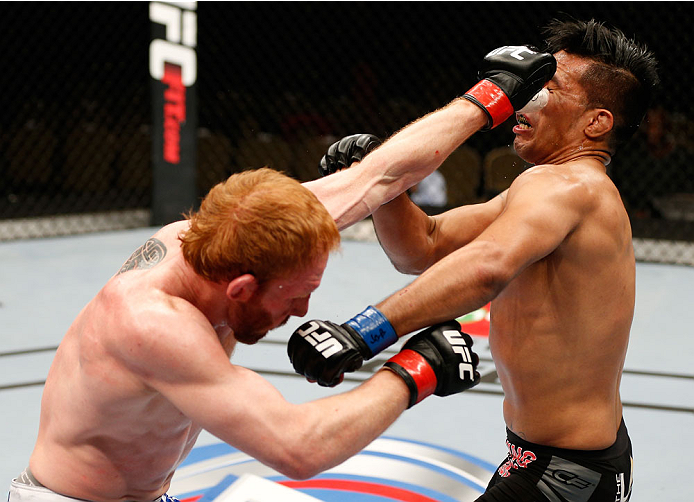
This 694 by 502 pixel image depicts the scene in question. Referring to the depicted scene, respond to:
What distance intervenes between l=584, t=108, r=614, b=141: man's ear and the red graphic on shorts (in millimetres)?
683

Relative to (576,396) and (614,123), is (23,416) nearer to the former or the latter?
(576,396)

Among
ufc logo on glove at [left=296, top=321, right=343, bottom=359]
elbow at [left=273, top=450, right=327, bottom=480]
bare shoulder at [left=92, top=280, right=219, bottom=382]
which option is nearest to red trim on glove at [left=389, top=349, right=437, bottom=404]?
ufc logo on glove at [left=296, top=321, right=343, bottom=359]

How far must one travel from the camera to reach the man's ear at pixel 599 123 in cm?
160

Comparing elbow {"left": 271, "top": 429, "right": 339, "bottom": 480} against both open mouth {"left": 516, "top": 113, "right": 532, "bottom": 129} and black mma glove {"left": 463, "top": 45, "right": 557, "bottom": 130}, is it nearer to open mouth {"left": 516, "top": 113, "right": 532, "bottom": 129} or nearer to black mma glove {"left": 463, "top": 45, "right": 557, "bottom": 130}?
black mma glove {"left": 463, "top": 45, "right": 557, "bottom": 130}

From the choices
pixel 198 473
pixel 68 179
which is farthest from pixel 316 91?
pixel 198 473

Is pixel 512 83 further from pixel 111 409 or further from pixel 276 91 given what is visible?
pixel 276 91

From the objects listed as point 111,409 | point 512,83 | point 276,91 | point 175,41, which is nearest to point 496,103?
point 512,83

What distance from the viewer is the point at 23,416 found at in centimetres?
268

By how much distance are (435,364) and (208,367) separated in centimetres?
40

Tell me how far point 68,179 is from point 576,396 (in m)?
7.21

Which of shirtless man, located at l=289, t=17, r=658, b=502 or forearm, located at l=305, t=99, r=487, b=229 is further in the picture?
forearm, located at l=305, t=99, r=487, b=229

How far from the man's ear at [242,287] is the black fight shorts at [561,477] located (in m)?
0.65

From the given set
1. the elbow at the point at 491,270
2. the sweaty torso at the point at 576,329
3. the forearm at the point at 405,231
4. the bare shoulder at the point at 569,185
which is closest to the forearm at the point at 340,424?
the elbow at the point at 491,270

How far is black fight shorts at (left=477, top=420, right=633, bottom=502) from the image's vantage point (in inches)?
57.9
